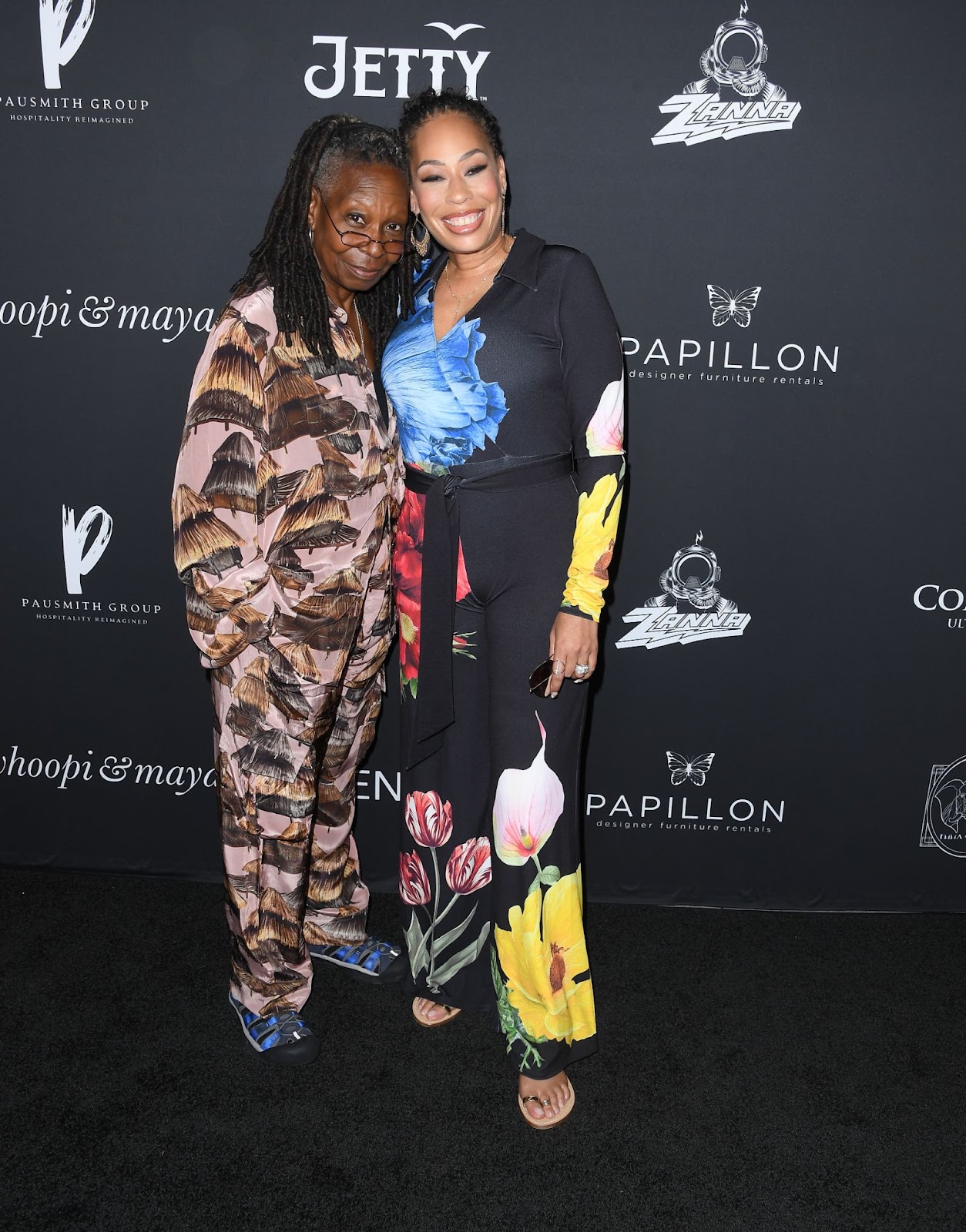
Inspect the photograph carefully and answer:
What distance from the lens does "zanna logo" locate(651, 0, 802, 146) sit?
85.0 inches

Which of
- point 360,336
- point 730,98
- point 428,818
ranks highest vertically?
point 730,98

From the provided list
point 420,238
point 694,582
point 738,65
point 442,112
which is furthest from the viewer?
point 694,582

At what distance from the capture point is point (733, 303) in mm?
2309

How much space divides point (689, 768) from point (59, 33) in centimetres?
217

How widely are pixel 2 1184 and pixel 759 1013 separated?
149 centimetres

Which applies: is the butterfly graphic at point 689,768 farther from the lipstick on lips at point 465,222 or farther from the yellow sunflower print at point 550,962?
the lipstick on lips at point 465,222

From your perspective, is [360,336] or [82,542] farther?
[82,542]

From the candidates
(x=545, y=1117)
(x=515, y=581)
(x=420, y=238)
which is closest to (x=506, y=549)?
(x=515, y=581)

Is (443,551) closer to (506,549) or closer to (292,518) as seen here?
(506,549)

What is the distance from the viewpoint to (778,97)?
7.18 ft

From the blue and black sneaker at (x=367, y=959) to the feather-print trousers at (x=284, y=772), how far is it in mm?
193

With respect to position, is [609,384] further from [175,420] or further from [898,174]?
[175,420]

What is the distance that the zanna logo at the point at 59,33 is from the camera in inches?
86.8

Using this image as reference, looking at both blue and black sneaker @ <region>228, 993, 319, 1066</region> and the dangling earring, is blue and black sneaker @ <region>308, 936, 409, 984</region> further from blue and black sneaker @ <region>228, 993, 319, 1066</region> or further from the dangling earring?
the dangling earring
